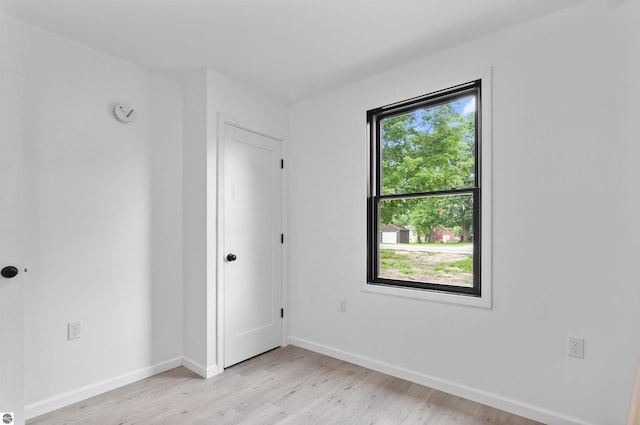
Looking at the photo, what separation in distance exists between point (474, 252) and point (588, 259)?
651 mm

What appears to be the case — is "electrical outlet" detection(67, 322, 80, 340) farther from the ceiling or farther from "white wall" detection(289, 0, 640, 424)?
"white wall" detection(289, 0, 640, 424)

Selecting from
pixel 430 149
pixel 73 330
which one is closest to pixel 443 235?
pixel 430 149

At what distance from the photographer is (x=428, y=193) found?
105 inches

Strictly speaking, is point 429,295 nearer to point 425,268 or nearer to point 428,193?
point 425,268

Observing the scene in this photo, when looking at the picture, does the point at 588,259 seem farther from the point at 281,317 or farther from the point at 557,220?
the point at 281,317

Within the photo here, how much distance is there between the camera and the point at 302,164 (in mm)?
3447

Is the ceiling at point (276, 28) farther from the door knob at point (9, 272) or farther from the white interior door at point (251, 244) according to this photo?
the door knob at point (9, 272)

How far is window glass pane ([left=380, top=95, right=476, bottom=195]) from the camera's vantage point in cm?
255

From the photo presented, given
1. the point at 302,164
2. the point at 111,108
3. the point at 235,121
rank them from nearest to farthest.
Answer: the point at 111,108 < the point at 235,121 < the point at 302,164

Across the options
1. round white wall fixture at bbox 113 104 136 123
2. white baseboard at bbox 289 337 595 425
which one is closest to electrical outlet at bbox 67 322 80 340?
round white wall fixture at bbox 113 104 136 123

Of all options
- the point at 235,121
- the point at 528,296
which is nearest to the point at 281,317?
the point at 235,121

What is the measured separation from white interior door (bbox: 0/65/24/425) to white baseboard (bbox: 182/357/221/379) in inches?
42.9

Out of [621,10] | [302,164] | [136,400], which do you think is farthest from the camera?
[302,164]

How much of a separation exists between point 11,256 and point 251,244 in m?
1.67
